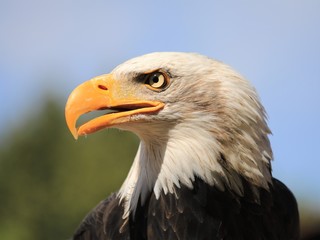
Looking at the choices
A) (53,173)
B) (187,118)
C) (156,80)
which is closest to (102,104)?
(156,80)

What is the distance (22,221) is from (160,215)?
24.0 meters

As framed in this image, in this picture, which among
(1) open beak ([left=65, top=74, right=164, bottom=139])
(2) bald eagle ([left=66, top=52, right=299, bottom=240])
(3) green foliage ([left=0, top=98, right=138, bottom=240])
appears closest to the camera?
(1) open beak ([left=65, top=74, right=164, bottom=139])

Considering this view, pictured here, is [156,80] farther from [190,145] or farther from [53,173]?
[53,173]

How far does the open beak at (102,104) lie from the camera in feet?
14.4

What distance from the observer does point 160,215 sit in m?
4.55

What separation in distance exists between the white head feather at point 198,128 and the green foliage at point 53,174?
21997 mm

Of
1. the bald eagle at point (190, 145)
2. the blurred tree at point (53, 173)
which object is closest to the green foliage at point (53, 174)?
the blurred tree at point (53, 173)

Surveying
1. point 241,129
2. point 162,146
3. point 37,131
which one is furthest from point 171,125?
point 37,131

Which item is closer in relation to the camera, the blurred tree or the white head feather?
the white head feather

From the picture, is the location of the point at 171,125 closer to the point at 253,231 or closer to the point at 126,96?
the point at 126,96

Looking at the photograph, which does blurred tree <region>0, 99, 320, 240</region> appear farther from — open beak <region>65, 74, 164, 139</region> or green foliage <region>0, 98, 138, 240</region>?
open beak <region>65, 74, 164, 139</region>

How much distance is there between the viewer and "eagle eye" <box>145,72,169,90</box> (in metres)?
4.58

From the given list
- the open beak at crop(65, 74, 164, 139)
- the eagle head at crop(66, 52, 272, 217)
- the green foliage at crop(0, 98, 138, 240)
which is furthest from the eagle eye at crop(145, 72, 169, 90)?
the green foliage at crop(0, 98, 138, 240)

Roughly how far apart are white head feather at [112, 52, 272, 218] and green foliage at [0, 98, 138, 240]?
866 inches
